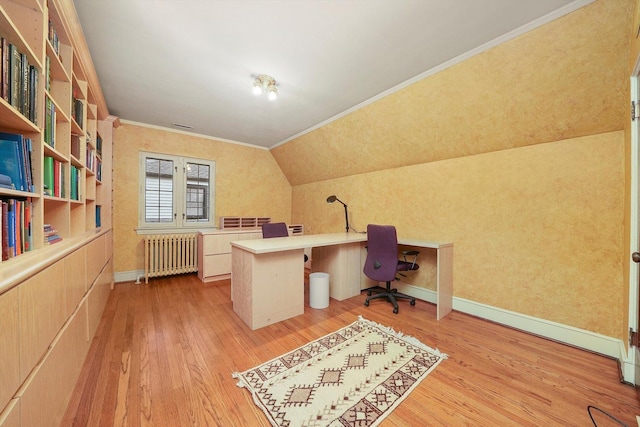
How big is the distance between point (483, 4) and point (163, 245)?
501cm

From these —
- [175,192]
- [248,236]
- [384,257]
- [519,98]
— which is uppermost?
[519,98]

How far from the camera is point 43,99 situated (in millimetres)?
1393

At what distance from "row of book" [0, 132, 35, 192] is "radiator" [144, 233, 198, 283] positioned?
2.99m

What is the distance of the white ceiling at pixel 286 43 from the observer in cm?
175

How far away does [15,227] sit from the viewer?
122 centimetres

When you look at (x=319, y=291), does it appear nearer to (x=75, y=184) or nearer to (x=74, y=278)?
(x=74, y=278)

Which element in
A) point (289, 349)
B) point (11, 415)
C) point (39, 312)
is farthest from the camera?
point (289, 349)

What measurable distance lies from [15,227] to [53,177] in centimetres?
69

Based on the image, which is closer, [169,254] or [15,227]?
[15,227]

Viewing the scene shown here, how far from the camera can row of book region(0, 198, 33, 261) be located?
1155 mm

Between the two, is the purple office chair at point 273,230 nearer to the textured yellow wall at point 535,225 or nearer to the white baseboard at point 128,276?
the textured yellow wall at point 535,225

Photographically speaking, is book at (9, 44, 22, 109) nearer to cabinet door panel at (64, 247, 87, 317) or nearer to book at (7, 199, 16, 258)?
book at (7, 199, 16, 258)

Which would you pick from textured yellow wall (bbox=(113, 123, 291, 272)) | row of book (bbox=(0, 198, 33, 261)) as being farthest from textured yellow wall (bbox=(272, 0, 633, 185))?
row of book (bbox=(0, 198, 33, 261))

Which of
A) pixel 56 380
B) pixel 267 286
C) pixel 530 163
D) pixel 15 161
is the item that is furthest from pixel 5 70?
pixel 530 163
